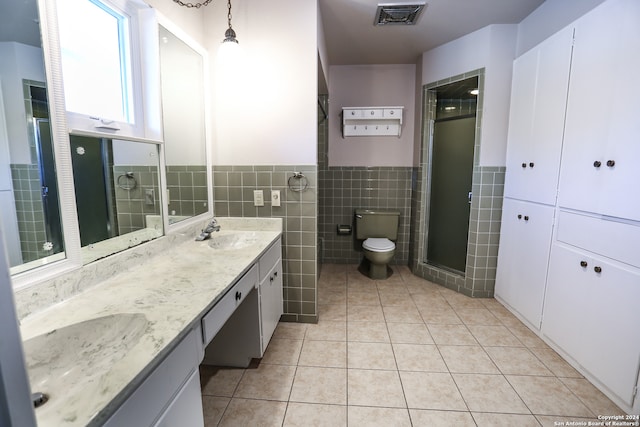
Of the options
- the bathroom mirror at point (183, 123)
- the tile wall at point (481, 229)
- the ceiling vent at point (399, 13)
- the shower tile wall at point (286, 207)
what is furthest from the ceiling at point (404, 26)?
the shower tile wall at point (286, 207)

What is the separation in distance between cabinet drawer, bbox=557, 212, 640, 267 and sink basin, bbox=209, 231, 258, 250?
79.9 inches

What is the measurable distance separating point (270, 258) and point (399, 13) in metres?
2.16

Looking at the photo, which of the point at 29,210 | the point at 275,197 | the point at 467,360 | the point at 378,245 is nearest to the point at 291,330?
the point at 275,197

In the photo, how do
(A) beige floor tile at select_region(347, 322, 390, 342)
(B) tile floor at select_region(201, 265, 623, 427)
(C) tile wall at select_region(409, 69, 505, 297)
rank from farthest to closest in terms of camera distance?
(C) tile wall at select_region(409, 69, 505, 297) < (A) beige floor tile at select_region(347, 322, 390, 342) < (B) tile floor at select_region(201, 265, 623, 427)

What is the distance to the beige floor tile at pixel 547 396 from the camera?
4.93ft

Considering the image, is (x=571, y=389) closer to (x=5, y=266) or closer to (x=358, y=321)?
(x=358, y=321)

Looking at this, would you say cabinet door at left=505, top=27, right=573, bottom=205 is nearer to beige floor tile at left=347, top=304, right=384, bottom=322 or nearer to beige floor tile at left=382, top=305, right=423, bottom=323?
beige floor tile at left=382, top=305, right=423, bottom=323

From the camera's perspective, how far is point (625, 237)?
4.87 feet

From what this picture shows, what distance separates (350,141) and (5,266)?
11.3 ft

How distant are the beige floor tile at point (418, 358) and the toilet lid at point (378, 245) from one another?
3.88ft

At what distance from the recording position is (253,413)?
4.94 feet

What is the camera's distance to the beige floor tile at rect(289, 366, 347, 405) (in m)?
1.59

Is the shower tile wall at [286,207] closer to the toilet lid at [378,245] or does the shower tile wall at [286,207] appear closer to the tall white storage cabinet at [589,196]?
the toilet lid at [378,245]

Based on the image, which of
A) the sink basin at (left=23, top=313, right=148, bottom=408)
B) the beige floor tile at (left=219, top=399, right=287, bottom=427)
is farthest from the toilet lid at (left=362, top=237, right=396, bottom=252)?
the sink basin at (left=23, top=313, right=148, bottom=408)
